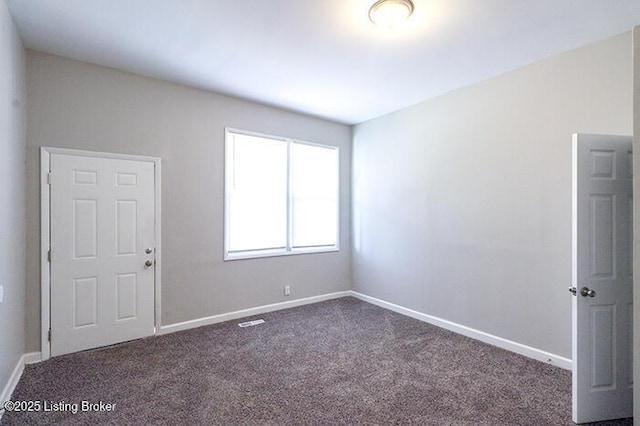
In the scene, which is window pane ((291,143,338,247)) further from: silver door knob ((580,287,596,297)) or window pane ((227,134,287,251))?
silver door knob ((580,287,596,297))

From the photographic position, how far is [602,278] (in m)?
2.18

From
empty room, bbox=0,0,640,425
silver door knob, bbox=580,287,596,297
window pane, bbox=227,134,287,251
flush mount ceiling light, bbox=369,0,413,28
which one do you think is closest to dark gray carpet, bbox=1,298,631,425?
empty room, bbox=0,0,640,425

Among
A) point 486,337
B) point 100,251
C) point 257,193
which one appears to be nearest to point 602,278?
point 486,337

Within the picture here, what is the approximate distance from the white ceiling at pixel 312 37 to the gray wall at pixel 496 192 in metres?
0.28

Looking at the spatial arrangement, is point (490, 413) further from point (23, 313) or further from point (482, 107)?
point (23, 313)

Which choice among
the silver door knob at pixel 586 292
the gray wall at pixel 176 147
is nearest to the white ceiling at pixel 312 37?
the gray wall at pixel 176 147

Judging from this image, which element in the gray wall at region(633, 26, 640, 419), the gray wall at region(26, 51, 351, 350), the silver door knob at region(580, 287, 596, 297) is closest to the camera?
the gray wall at region(633, 26, 640, 419)

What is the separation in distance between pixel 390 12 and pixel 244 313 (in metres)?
3.80

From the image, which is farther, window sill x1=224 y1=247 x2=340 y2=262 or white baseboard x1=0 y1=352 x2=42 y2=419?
window sill x1=224 y1=247 x2=340 y2=262

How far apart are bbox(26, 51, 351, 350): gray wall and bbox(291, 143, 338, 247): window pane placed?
29 centimetres

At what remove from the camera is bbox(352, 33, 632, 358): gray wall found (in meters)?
2.86

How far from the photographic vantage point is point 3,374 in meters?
2.27

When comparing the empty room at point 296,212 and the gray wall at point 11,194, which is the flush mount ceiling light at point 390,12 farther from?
the gray wall at point 11,194

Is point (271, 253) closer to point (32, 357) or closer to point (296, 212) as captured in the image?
point (296, 212)
